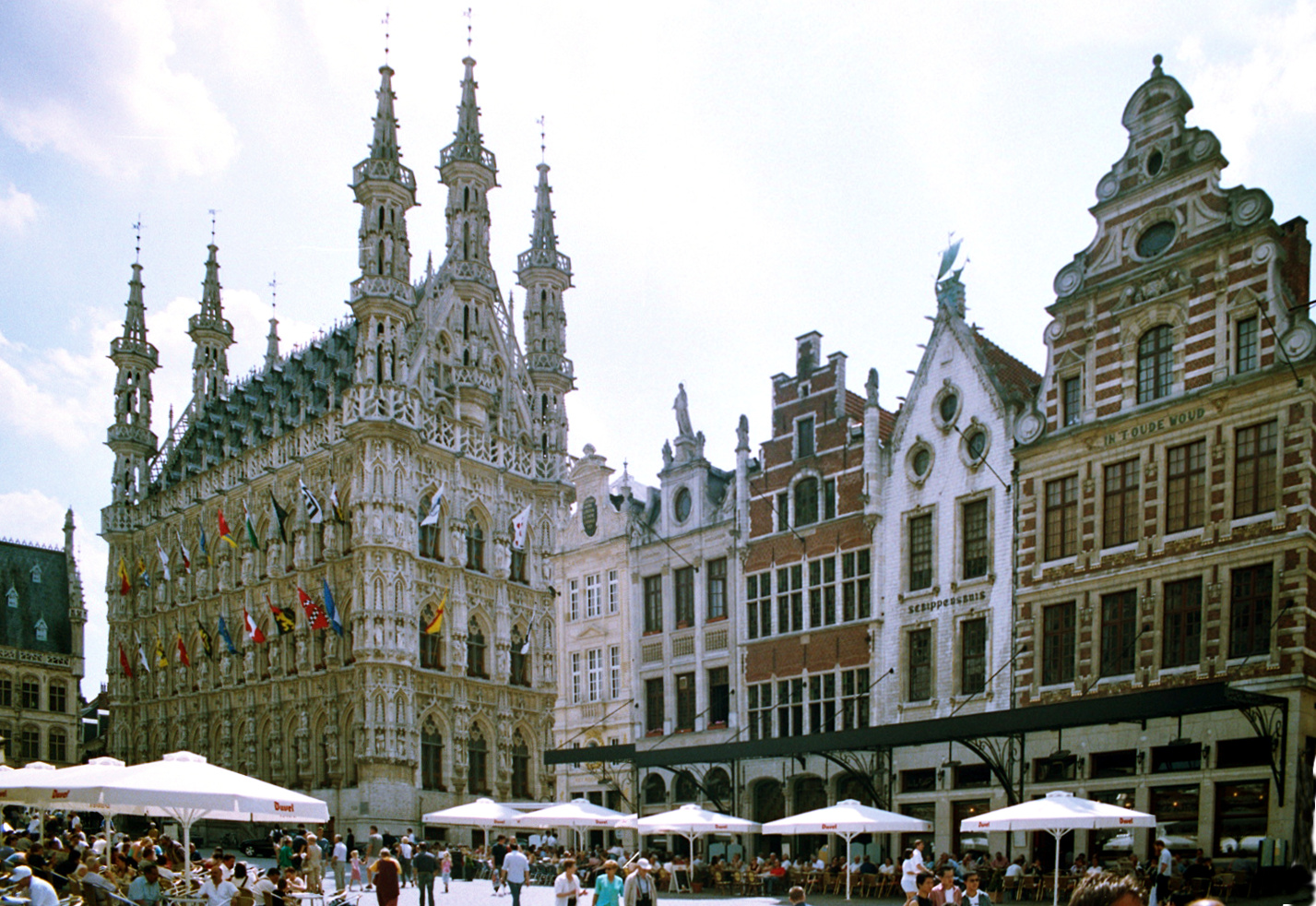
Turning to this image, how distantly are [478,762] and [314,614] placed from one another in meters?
9.01

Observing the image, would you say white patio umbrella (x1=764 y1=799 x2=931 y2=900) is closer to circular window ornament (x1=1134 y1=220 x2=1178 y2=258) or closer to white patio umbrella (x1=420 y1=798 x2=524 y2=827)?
white patio umbrella (x1=420 y1=798 x2=524 y2=827)

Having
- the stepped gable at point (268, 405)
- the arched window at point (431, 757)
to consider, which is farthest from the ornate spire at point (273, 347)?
the arched window at point (431, 757)

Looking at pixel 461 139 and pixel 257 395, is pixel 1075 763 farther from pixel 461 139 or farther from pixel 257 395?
pixel 257 395

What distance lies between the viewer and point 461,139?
5334 centimetres

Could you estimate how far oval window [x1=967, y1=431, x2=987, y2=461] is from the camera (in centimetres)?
3275

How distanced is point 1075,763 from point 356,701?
87.4ft

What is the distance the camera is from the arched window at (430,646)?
48.4 metres

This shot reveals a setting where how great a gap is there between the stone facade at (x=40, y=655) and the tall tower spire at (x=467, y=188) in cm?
3471

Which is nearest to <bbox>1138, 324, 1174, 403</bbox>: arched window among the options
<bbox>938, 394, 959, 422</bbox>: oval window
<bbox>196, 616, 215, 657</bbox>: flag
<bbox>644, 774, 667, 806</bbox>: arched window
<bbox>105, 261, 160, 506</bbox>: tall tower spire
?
<bbox>938, 394, 959, 422</bbox>: oval window

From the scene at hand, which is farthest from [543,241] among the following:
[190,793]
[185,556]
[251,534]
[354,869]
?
[190,793]

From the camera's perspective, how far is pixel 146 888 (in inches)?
707

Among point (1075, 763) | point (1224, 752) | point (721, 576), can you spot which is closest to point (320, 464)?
point (721, 576)

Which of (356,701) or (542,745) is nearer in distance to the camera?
(356,701)

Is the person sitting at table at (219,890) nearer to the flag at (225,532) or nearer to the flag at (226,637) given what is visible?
the flag at (226,637)
